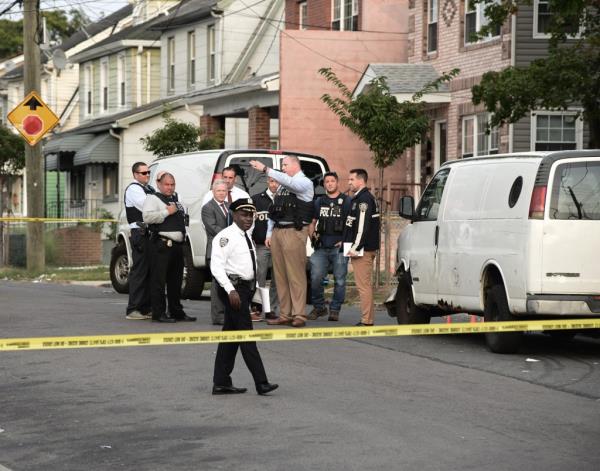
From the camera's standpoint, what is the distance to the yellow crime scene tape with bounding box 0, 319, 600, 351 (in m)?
9.70

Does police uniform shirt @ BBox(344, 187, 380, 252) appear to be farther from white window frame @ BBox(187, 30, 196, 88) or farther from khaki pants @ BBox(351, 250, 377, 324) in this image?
white window frame @ BBox(187, 30, 196, 88)

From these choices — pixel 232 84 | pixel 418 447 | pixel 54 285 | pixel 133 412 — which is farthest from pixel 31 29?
pixel 418 447

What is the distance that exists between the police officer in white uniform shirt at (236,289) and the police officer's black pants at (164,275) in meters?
5.56

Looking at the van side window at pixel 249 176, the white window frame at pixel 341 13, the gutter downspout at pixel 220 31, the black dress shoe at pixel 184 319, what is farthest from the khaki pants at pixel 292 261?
the gutter downspout at pixel 220 31

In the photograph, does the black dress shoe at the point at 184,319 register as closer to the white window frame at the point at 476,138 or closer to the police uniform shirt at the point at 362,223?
the police uniform shirt at the point at 362,223

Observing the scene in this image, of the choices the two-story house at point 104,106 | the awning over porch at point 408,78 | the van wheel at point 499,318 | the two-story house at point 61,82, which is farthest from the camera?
the two-story house at point 61,82

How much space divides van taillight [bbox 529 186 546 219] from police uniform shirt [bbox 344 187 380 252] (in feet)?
11.4

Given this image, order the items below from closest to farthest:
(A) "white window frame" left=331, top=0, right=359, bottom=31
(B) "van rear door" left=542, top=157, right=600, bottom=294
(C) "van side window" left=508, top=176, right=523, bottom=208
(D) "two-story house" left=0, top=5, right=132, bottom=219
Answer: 1. (B) "van rear door" left=542, top=157, right=600, bottom=294
2. (C) "van side window" left=508, top=176, right=523, bottom=208
3. (A) "white window frame" left=331, top=0, right=359, bottom=31
4. (D) "two-story house" left=0, top=5, right=132, bottom=219

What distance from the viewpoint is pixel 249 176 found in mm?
20203

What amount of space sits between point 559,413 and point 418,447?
1.92 m

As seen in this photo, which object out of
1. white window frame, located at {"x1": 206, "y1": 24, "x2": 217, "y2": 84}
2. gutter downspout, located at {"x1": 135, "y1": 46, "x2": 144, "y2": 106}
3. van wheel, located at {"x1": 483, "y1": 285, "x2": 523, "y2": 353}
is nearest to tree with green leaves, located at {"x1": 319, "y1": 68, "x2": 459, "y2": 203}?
van wheel, located at {"x1": 483, "y1": 285, "x2": 523, "y2": 353}

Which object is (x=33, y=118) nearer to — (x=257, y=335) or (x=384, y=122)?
(x=384, y=122)

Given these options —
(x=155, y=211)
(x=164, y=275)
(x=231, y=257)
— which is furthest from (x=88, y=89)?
(x=231, y=257)

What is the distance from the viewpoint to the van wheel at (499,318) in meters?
13.7
